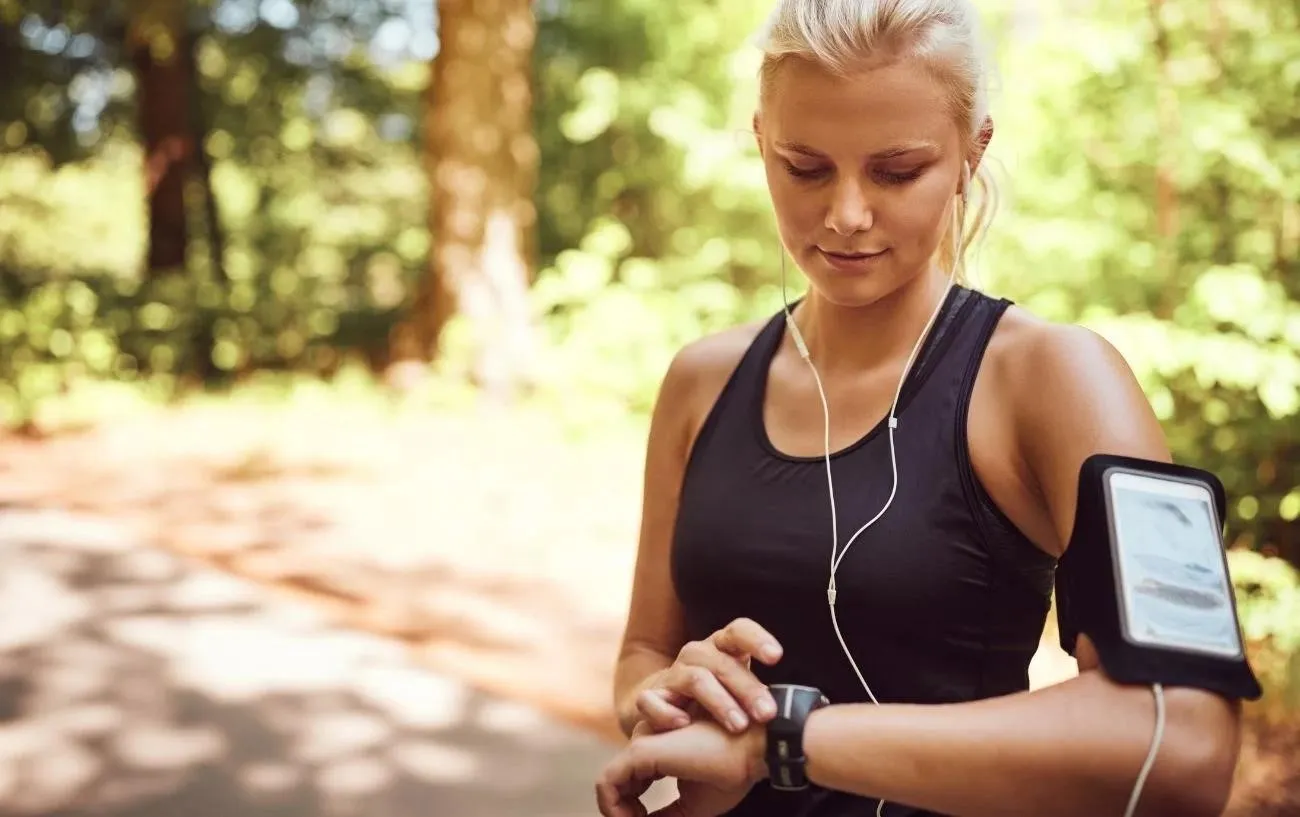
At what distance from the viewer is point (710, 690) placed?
1359mm

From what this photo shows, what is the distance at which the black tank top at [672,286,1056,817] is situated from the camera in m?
1.42

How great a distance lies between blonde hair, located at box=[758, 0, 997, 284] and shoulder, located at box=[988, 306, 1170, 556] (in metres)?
0.29

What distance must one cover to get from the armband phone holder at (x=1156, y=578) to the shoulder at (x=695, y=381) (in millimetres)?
640

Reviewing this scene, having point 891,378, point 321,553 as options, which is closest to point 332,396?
point 321,553

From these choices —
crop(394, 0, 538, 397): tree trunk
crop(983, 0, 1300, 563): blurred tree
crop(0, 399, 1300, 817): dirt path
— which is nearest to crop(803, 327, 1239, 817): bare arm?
crop(0, 399, 1300, 817): dirt path

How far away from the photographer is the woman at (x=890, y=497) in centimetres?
125

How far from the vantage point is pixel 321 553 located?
5.91 m

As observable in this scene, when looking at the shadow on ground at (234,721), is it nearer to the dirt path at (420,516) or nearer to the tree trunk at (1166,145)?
the dirt path at (420,516)

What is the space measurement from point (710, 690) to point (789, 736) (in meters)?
0.11

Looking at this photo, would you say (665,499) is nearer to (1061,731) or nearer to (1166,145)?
(1061,731)

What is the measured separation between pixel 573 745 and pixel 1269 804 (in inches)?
83.9

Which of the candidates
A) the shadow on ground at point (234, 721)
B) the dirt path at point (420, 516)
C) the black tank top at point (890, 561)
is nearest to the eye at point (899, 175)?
the black tank top at point (890, 561)

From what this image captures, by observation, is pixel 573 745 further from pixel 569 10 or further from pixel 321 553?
pixel 569 10

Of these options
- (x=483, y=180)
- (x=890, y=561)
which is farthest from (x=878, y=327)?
(x=483, y=180)
